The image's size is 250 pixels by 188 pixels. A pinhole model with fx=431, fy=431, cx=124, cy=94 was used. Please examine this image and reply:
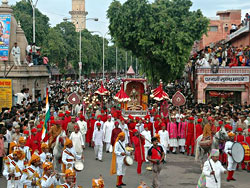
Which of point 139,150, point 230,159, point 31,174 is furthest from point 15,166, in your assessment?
point 230,159

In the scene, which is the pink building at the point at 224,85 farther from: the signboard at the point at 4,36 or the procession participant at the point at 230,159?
the procession participant at the point at 230,159

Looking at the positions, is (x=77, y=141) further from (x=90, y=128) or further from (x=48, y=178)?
(x=48, y=178)

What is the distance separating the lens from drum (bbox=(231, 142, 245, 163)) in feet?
41.4

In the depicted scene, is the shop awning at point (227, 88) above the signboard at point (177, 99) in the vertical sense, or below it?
above

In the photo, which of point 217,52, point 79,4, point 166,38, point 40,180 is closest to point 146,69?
point 166,38

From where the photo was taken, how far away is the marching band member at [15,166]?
30.7 feet

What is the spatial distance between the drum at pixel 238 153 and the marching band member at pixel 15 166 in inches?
248

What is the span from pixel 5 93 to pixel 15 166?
10732 mm

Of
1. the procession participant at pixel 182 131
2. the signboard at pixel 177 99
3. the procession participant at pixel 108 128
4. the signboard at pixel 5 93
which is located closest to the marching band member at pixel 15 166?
the procession participant at pixel 108 128

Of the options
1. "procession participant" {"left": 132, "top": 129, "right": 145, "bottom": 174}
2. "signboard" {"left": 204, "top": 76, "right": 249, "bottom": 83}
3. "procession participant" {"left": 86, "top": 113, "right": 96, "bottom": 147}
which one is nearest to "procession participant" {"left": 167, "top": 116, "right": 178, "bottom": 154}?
"procession participant" {"left": 132, "top": 129, "right": 145, "bottom": 174}

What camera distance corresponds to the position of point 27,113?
16.8 meters

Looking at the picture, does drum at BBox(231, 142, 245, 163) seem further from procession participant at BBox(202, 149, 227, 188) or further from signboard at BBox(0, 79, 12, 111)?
signboard at BBox(0, 79, 12, 111)

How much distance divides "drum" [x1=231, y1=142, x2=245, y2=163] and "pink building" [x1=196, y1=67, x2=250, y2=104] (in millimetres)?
16036

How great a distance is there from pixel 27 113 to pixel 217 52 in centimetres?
1713
